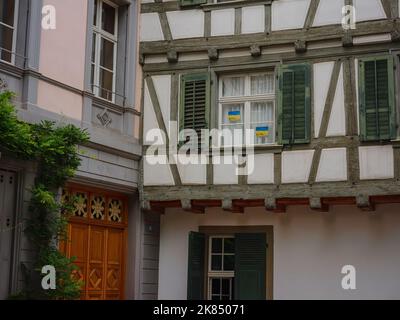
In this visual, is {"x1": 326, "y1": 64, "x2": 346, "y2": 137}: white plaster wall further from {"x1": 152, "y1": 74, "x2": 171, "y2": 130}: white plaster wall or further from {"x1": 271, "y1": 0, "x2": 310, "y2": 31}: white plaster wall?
{"x1": 152, "y1": 74, "x2": 171, "y2": 130}: white plaster wall

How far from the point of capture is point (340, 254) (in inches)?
472

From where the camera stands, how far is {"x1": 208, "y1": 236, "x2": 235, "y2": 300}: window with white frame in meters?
12.9

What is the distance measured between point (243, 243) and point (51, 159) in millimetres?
3552

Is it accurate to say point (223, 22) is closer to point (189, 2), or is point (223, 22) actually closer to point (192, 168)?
point (189, 2)

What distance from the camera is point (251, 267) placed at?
12516mm

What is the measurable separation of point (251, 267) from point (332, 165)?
2.06 meters

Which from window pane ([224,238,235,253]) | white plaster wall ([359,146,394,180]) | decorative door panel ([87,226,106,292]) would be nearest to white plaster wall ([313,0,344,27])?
white plaster wall ([359,146,394,180])

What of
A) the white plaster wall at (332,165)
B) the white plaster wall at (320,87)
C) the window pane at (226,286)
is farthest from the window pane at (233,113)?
the window pane at (226,286)

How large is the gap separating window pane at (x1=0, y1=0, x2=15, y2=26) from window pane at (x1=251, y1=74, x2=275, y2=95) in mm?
3779

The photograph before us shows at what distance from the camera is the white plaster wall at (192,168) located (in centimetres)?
1245

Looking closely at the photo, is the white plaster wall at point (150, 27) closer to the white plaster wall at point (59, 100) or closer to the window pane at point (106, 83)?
the window pane at point (106, 83)

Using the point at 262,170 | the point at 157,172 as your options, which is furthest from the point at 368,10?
the point at 157,172

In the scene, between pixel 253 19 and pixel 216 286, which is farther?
pixel 216 286
